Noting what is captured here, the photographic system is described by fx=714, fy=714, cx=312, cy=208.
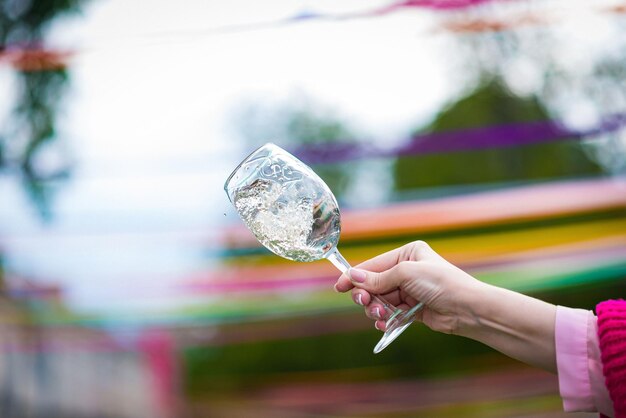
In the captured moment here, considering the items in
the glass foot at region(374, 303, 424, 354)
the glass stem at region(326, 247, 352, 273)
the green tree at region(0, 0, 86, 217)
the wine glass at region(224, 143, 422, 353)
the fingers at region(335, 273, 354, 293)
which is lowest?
the glass foot at region(374, 303, 424, 354)

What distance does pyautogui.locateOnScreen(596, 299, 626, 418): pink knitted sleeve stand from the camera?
0.75 meters

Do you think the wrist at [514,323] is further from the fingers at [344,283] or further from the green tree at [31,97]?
the green tree at [31,97]

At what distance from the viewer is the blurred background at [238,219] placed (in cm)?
339

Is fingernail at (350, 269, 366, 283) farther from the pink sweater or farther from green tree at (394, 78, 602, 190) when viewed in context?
green tree at (394, 78, 602, 190)

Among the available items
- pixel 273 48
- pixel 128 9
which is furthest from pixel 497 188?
pixel 128 9

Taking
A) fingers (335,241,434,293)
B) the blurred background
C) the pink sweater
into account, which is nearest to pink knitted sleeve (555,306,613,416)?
the pink sweater

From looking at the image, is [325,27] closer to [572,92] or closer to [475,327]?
[572,92]

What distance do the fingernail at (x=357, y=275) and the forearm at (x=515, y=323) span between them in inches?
5.8

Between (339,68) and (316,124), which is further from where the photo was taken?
(316,124)

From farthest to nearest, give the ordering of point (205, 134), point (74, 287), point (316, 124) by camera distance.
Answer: point (316, 124) → point (205, 134) → point (74, 287)

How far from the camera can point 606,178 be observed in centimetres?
359

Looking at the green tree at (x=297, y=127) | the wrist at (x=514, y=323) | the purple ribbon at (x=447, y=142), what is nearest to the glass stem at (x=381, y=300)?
the wrist at (x=514, y=323)

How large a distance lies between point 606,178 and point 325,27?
163 cm

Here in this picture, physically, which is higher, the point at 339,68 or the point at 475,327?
the point at 339,68
